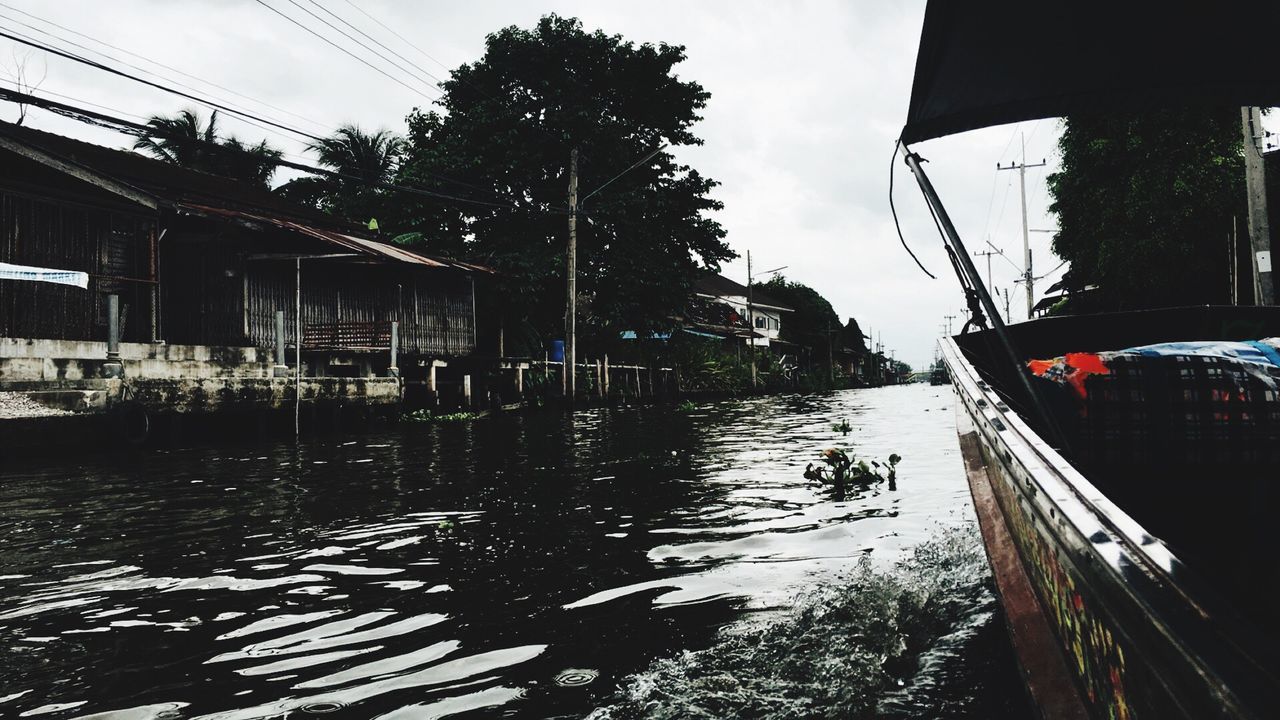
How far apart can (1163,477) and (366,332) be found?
19108 millimetres

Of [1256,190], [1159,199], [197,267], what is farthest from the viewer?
[1159,199]

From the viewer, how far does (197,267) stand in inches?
734

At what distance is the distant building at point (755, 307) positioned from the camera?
5334 centimetres

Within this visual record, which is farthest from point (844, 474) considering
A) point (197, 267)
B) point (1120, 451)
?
point (197, 267)

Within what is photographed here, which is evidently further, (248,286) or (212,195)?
(212,195)

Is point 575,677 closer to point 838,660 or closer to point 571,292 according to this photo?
point 838,660

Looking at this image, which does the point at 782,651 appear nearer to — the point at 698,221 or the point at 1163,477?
the point at 1163,477

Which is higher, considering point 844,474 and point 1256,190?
point 1256,190

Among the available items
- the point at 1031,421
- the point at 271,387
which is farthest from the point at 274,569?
the point at 271,387

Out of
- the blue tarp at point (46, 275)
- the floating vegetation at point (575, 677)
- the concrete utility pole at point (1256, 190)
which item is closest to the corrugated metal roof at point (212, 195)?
the blue tarp at point (46, 275)

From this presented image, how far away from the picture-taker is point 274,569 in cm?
435

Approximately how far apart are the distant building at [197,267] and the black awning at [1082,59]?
1404 centimetres

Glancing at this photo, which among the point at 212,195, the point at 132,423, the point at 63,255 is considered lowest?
the point at 132,423

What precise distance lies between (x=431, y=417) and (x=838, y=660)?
17795 mm
